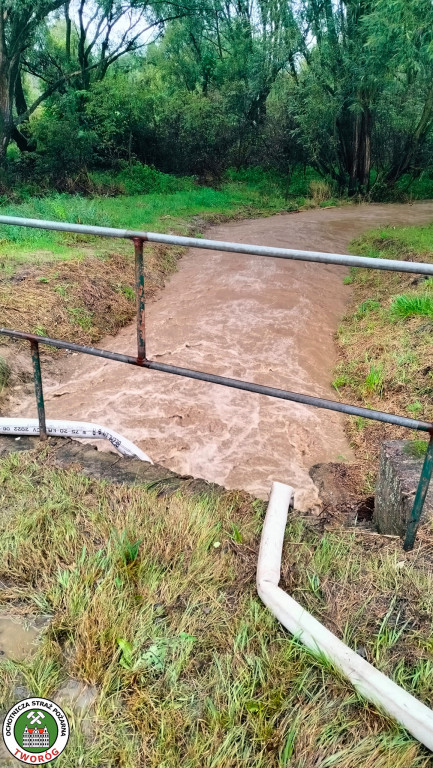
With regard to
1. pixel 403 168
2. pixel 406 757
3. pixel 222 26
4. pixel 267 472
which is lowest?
pixel 267 472

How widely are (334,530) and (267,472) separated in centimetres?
230

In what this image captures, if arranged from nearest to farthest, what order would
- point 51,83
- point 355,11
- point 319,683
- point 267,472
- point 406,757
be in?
1. point 406,757
2. point 319,683
3. point 267,472
4. point 355,11
5. point 51,83

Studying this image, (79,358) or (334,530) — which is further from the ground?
(334,530)

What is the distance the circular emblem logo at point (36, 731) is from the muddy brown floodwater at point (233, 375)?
98.5 inches

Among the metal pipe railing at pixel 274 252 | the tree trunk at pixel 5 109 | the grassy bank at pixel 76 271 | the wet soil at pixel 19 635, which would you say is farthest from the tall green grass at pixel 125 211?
the wet soil at pixel 19 635

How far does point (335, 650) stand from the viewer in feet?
4.52

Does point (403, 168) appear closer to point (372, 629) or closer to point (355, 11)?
point (355, 11)

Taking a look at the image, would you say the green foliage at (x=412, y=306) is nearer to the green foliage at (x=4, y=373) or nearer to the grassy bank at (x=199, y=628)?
the green foliage at (x=4, y=373)

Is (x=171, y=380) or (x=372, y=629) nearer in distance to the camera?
(x=372, y=629)

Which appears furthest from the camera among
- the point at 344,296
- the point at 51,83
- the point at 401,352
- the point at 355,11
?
the point at 51,83

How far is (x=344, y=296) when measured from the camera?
8.23 meters

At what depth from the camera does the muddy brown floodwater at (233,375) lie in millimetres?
4426

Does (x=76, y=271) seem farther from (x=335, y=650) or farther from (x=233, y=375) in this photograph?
(x=335, y=650)

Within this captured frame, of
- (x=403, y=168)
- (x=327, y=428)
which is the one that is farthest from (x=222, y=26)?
(x=327, y=428)
